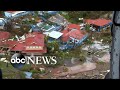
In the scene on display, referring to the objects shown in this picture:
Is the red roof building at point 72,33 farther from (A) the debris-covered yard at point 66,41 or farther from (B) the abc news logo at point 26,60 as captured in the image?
(B) the abc news logo at point 26,60

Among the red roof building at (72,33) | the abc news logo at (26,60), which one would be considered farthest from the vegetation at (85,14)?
the abc news logo at (26,60)

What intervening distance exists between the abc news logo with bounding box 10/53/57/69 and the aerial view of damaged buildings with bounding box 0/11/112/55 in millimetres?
20

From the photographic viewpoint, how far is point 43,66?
2.42 ft

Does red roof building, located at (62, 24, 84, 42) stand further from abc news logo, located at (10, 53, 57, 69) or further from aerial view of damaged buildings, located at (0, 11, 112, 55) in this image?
abc news logo, located at (10, 53, 57, 69)

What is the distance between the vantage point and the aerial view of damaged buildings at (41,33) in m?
0.69

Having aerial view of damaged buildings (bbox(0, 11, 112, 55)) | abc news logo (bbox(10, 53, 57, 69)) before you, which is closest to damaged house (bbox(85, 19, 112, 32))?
aerial view of damaged buildings (bbox(0, 11, 112, 55))

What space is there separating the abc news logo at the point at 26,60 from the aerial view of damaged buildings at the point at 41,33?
0.02m

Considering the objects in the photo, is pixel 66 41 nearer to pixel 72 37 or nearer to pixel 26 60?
pixel 72 37

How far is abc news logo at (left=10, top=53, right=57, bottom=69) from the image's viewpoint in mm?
597

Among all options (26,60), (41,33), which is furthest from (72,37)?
(26,60)

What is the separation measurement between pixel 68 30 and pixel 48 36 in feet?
0.33
